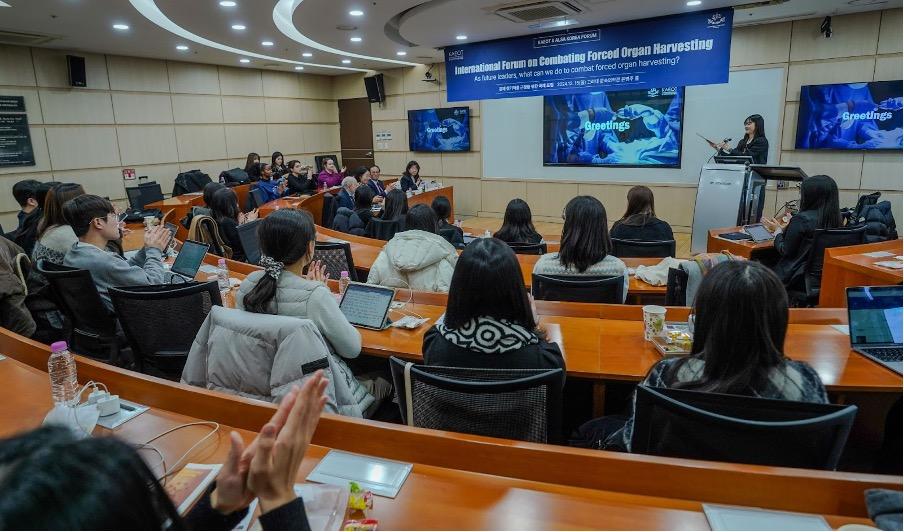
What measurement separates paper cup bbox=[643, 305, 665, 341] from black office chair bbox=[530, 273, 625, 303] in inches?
20.2

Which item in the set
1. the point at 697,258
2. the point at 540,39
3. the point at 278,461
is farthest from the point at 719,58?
the point at 278,461

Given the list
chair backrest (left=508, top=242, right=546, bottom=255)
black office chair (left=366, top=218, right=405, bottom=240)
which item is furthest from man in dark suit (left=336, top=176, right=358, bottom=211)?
chair backrest (left=508, top=242, right=546, bottom=255)

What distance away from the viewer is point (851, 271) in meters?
3.48

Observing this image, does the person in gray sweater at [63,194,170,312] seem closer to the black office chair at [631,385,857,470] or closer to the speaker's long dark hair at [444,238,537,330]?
the speaker's long dark hair at [444,238,537,330]

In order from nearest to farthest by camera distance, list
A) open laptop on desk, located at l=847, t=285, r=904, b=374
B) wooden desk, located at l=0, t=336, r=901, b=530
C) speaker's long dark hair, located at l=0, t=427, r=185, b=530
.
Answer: speaker's long dark hair, located at l=0, t=427, r=185, b=530, wooden desk, located at l=0, t=336, r=901, b=530, open laptop on desk, located at l=847, t=285, r=904, b=374

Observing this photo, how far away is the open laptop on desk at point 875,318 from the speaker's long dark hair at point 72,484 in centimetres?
237

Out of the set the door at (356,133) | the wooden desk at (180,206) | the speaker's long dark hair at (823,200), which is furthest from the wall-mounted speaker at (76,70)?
the speaker's long dark hair at (823,200)

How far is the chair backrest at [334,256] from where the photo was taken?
375 centimetres

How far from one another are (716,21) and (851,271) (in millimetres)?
3003

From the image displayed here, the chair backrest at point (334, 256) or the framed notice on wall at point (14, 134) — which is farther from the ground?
the framed notice on wall at point (14, 134)

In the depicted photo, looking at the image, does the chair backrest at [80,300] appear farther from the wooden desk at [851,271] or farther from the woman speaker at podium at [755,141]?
the woman speaker at podium at [755,141]

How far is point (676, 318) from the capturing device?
95.0 inches

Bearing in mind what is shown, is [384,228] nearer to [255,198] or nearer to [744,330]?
[255,198]

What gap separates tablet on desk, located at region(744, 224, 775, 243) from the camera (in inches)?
185
